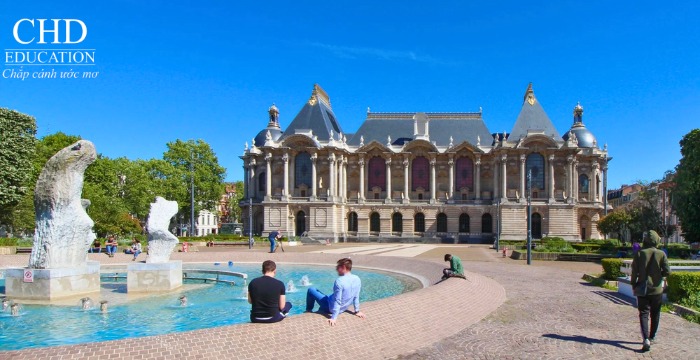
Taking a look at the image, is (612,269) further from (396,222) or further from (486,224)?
(396,222)

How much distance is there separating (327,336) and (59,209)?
14685 mm

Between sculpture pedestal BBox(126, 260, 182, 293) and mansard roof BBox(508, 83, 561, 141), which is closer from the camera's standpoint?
sculpture pedestal BBox(126, 260, 182, 293)

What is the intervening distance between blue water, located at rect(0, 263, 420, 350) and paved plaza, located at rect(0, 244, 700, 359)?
5.45 metres

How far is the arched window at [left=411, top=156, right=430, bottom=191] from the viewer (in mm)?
82062

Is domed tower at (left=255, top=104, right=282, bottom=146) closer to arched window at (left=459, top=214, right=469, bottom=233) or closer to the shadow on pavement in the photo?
arched window at (left=459, top=214, right=469, bottom=233)

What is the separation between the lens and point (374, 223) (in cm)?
8275

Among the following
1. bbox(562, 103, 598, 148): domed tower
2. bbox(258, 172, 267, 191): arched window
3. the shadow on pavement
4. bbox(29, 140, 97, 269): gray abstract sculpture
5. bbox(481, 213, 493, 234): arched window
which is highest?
bbox(562, 103, 598, 148): domed tower

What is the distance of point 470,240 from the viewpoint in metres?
77.6

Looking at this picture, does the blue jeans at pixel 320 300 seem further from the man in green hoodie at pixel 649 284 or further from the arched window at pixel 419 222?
the arched window at pixel 419 222

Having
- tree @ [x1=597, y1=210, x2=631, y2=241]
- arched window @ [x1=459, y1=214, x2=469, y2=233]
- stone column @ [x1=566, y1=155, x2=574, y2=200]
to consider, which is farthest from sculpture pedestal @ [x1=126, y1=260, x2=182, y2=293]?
stone column @ [x1=566, y1=155, x2=574, y2=200]

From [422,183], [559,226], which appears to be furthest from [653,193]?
[422,183]

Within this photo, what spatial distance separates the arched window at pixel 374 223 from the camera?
270 feet

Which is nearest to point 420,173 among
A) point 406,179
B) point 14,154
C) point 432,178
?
point 432,178

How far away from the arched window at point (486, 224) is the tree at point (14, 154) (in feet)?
203
